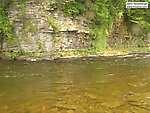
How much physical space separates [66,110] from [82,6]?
Answer: 38.2ft

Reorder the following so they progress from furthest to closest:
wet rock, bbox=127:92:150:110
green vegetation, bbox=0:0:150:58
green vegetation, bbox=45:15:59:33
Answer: green vegetation, bbox=45:15:59:33 < green vegetation, bbox=0:0:150:58 < wet rock, bbox=127:92:150:110

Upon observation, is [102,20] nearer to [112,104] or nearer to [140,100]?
[140,100]

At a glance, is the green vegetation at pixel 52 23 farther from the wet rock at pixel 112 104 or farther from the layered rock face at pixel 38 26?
the wet rock at pixel 112 104

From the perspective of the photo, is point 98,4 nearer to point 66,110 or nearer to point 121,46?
point 121,46

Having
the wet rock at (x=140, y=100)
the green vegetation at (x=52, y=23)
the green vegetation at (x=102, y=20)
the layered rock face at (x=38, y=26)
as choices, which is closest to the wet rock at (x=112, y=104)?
the wet rock at (x=140, y=100)

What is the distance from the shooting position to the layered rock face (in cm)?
1082

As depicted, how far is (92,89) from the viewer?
3.67 metres

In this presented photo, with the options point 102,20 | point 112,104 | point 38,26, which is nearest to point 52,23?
point 38,26

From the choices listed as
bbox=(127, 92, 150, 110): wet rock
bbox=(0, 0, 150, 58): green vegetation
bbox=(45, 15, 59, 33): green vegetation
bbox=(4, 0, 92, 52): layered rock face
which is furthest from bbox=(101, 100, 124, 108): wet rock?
bbox=(45, 15, 59, 33): green vegetation

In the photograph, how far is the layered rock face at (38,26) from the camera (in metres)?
10.8

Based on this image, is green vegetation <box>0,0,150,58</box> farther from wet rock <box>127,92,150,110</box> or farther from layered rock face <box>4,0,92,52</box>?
wet rock <box>127,92,150,110</box>

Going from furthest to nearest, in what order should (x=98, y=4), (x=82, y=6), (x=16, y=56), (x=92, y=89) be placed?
(x=98, y=4), (x=82, y=6), (x=16, y=56), (x=92, y=89)

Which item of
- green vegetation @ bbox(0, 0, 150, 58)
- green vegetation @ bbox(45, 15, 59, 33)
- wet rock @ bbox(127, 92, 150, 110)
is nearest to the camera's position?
wet rock @ bbox(127, 92, 150, 110)

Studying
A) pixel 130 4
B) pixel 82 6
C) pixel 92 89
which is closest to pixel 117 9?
pixel 130 4
